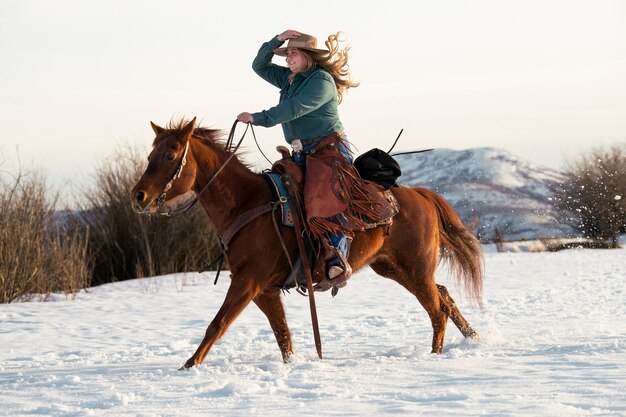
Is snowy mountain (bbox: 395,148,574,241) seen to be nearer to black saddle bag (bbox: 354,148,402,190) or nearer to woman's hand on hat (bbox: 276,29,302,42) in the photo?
black saddle bag (bbox: 354,148,402,190)

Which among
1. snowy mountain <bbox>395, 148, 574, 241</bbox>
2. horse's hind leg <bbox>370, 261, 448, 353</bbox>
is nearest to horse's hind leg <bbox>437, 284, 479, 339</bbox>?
horse's hind leg <bbox>370, 261, 448, 353</bbox>

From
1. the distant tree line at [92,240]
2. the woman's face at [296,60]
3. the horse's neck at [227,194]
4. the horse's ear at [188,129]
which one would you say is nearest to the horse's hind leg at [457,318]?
the horse's neck at [227,194]

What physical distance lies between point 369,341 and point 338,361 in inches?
60.4

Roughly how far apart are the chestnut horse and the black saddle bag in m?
0.24

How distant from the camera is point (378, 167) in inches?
242

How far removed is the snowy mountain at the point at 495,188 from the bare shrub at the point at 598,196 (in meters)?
0.56

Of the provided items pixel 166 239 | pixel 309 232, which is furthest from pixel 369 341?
pixel 166 239

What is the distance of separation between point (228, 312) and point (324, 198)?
1051 mm

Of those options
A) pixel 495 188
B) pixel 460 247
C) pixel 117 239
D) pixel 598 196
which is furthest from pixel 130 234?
pixel 495 188

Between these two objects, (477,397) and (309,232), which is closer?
(477,397)

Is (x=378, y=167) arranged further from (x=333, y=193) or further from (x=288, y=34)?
(x=288, y=34)

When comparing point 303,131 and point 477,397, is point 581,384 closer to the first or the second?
point 477,397

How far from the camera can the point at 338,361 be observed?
19.4 ft

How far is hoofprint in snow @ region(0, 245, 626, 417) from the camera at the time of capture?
14.1 ft
